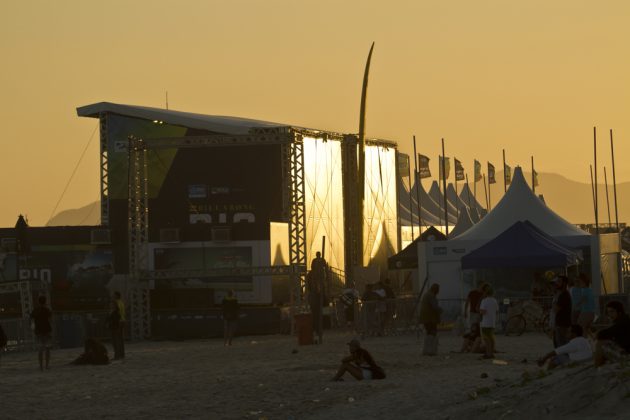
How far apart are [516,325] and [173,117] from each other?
64.8ft

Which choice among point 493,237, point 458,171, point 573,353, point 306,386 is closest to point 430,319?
point 306,386

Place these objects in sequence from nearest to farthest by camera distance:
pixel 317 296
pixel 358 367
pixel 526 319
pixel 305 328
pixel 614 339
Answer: pixel 614 339 < pixel 358 367 < pixel 305 328 < pixel 317 296 < pixel 526 319

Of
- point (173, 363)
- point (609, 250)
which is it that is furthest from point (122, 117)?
point (173, 363)

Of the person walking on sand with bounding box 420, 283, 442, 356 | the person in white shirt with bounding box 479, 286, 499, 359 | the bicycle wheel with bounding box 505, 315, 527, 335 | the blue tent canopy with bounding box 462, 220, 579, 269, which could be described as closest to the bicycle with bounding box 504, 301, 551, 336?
the bicycle wheel with bounding box 505, 315, 527, 335

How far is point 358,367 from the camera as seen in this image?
81.8ft

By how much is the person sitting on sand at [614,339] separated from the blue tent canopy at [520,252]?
18164 millimetres

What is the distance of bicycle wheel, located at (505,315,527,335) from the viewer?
37.5 m

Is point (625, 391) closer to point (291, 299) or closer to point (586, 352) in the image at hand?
point (586, 352)

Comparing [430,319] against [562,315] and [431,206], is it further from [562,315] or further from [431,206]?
[431,206]

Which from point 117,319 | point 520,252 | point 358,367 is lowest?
point 358,367

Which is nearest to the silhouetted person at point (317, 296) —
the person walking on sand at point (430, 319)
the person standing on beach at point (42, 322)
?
the person walking on sand at point (430, 319)

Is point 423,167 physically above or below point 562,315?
above

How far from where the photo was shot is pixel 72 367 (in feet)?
104

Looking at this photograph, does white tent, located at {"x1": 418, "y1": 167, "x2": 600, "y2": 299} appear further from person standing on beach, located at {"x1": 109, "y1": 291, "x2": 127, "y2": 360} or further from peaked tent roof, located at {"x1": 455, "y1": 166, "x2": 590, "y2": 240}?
person standing on beach, located at {"x1": 109, "y1": 291, "x2": 127, "y2": 360}
